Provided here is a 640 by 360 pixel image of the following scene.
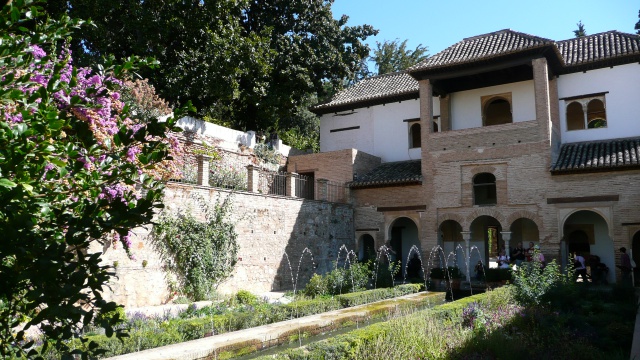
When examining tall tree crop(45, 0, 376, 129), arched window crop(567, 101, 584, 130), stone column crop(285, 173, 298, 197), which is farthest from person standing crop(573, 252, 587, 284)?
tall tree crop(45, 0, 376, 129)

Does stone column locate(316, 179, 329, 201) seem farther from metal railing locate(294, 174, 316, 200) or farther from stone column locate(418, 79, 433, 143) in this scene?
stone column locate(418, 79, 433, 143)

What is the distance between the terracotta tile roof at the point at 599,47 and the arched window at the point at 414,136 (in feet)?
21.0

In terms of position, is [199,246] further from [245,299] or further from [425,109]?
[425,109]

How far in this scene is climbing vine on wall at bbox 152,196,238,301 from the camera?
1308cm

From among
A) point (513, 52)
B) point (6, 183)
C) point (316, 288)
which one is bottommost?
point (316, 288)

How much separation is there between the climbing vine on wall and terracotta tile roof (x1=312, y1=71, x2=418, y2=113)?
10581 millimetres

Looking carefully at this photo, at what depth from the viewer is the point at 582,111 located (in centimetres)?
2000

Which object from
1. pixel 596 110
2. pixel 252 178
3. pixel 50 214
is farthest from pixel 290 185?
pixel 50 214

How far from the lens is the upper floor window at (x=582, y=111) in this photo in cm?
1898

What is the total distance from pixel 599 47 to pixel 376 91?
30.3 feet

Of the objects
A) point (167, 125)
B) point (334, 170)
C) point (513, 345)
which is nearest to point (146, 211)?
point (167, 125)

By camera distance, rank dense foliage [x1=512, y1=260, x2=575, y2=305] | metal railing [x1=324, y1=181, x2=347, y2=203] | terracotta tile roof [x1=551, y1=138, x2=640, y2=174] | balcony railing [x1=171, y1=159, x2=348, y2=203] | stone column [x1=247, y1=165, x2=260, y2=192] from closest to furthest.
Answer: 1. dense foliage [x1=512, y1=260, x2=575, y2=305]
2. balcony railing [x1=171, y1=159, x2=348, y2=203]
3. terracotta tile roof [x1=551, y1=138, x2=640, y2=174]
4. stone column [x1=247, y1=165, x2=260, y2=192]
5. metal railing [x1=324, y1=181, x2=347, y2=203]

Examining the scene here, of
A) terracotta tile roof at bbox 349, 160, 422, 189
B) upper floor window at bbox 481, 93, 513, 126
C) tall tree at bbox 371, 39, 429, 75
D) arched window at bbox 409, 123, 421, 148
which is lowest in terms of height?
terracotta tile roof at bbox 349, 160, 422, 189

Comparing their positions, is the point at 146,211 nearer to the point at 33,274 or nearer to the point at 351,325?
the point at 33,274
